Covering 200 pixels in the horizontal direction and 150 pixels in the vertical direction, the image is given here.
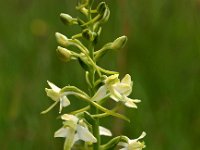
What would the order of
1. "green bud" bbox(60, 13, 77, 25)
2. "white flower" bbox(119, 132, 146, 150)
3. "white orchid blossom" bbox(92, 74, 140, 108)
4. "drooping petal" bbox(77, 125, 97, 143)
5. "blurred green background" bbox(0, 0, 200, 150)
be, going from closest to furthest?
"drooping petal" bbox(77, 125, 97, 143) → "white orchid blossom" bbox(92, 74, 140, 108) → "white flower" bbox(119, 132, 146, 150) → "green bud" bbox(60, 13, 77, 25) → "blurred green background" bbox(0, 0, 200, 150)

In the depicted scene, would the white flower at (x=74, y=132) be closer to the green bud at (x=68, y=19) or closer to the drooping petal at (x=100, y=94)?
the drooping petal at (x=100, y=94)

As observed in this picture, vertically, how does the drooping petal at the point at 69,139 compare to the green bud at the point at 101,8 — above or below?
below

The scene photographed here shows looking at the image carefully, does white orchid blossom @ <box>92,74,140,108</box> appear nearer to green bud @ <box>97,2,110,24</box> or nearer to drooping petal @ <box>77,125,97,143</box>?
drooping petal @ <box>77,125,97,143</box>

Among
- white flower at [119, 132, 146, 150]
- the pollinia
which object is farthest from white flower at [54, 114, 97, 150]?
white flower at [119, 132, 146, 150]

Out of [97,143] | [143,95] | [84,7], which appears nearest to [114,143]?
[97,143]

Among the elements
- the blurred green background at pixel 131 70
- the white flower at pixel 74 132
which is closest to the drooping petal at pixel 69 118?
the white flower at pixel 74 132

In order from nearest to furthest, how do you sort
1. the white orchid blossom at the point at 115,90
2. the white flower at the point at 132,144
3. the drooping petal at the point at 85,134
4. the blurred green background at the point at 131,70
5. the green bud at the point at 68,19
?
the drooping petal at the point at 85,134 → the white orchid blossom at the point at 115,90 → the white flower at the point at 132,144 → the green bud at the point at 68,19 → the blurred green background at the point at 131,70
